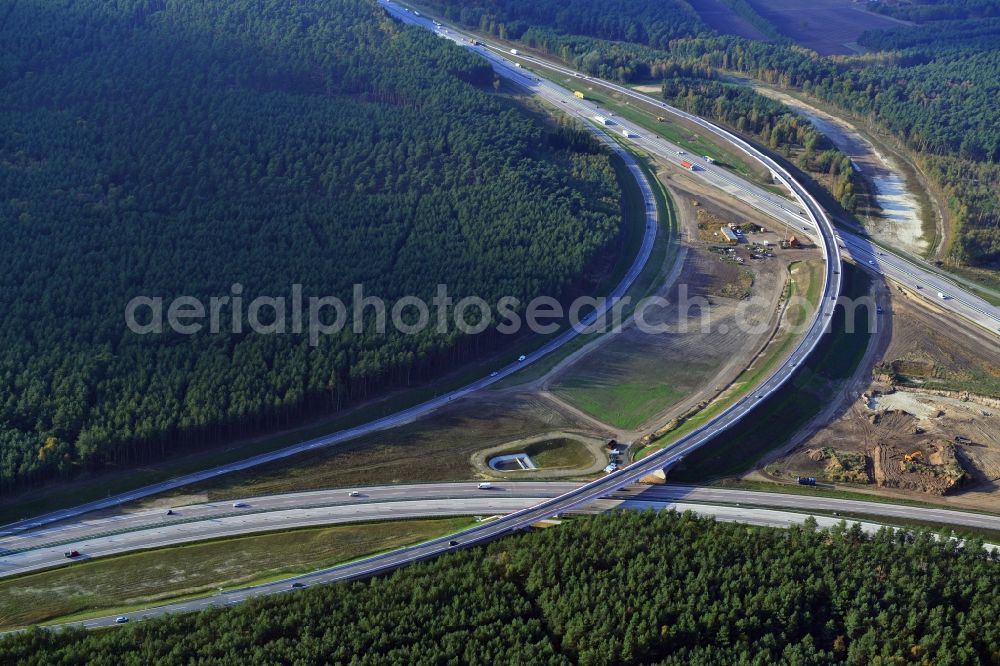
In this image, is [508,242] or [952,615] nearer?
[952,615]

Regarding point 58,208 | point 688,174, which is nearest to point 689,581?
point 58,208

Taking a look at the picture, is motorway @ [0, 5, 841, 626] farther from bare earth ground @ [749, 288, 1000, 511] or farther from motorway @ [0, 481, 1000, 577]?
bare earth ground @ [749, 288, 1000, 511]

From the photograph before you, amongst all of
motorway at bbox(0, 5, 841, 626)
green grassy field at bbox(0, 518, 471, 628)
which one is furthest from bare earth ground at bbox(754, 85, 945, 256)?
green grassy field at bbox(0, 518, 471, 628)

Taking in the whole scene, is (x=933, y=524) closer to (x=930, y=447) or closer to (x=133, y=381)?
(x=930, y=447)

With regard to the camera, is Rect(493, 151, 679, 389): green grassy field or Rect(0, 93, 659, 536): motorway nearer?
Rect(0, 93, 659, 536): motorway

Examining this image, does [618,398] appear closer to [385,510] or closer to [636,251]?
[385,510]

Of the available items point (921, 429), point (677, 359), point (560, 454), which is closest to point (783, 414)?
point (921, 429)
